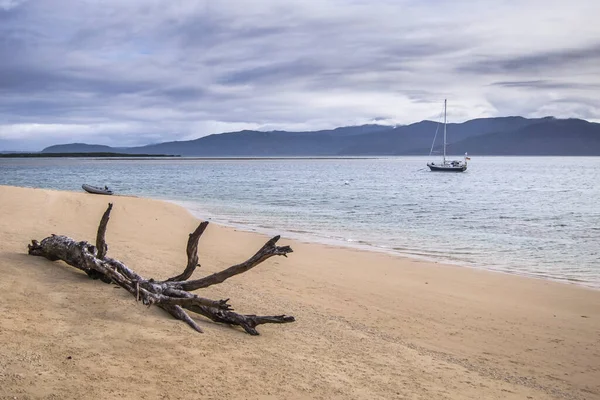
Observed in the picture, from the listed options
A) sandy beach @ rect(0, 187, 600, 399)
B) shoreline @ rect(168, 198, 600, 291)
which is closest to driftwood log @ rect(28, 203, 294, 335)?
sandy beach @ rect(0, 187, 600, 399)

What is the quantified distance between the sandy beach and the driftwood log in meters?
0.14

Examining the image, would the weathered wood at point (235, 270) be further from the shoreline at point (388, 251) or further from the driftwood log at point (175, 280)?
the shoreline at point (388, 251)

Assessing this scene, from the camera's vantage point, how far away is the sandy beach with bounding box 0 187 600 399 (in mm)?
4957

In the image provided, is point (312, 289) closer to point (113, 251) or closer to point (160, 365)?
point (113, 251)

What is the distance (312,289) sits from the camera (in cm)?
1030

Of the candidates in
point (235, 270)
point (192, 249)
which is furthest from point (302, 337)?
point (192, 249)

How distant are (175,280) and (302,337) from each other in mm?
1997

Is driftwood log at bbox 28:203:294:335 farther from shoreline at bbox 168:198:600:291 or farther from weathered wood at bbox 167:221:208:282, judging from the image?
shoreline at bbox 168:198:600:291

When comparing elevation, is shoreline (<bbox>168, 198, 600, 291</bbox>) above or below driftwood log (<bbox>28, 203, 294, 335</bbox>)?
below

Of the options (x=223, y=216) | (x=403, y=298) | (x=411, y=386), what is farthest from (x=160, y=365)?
(x=223, y=216)

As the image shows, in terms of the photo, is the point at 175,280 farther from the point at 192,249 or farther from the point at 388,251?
the point at 388,251

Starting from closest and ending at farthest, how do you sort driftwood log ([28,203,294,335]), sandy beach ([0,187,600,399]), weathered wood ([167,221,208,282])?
sandy beach ([0,187,600,399]), driftwood log ([28,203,294,335]), weathered wood ([167,221,208,282])

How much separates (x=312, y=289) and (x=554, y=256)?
1037cm

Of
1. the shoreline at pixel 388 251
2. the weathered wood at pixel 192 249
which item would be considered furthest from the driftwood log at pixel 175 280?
the shoreline at pixel 388 251
